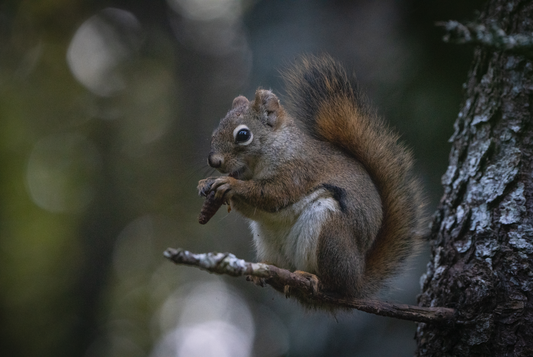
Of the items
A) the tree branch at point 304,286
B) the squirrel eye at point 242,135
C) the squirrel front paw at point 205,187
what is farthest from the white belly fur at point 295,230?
the squirrel eye at point 242,135

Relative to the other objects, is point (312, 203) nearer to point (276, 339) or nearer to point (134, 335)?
point (276, 339)

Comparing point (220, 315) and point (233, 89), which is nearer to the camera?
point (233, 89)

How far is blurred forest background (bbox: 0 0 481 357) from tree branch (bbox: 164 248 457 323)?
250 cm

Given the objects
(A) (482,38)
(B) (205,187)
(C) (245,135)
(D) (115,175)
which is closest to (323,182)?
(C) (245,135)

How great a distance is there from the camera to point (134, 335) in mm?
6535

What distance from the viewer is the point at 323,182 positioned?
7.72 feet

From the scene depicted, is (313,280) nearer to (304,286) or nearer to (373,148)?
(304,286)

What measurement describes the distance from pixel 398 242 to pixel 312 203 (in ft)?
1.90

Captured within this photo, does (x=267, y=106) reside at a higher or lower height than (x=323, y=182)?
higher

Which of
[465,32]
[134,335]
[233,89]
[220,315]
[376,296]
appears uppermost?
[233,89]

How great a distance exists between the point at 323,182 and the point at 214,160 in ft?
2.14

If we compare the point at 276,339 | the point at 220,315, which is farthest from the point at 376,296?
the point at 220,315

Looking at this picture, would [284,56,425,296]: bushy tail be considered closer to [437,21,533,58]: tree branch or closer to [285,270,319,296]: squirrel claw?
[285,270,319,296]: squirrel claw

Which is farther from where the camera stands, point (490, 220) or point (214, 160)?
point (214, 160)
